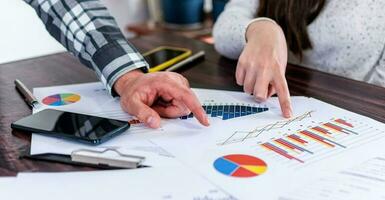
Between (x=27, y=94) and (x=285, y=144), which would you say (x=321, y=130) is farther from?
(x=27, y=94)

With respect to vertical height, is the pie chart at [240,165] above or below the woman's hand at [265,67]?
below

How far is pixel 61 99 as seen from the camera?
2.18 ft

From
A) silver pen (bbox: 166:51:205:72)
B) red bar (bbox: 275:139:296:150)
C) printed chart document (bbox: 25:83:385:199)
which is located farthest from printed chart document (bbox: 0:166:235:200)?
silver pen (bbox: 166:51:205:72)

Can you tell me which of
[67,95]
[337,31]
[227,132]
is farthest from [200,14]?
[227,132]

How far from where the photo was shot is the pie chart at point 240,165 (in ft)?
1.44

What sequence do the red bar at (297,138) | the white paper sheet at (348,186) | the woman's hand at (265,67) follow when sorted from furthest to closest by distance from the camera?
the woman's hand at (265,67) < the red bar at (297,138) < the white paper sheet at (348,186)

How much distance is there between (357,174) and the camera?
0.44m

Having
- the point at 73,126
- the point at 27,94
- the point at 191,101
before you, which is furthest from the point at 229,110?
the point at 27,94

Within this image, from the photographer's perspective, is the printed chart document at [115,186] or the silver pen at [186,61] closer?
the printed chart document at [115,186]

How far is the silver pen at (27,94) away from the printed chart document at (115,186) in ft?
0.70

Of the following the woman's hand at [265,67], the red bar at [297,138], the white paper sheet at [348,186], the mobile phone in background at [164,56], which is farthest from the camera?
the mobile phone in background at [164,56]

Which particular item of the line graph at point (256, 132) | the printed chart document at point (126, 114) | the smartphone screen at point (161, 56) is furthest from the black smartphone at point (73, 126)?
the smartphone screen at point (161, 56)

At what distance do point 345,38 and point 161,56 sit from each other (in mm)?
342

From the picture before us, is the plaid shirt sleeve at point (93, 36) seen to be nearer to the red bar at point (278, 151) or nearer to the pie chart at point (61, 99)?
the pie chart at point (61, 99)
